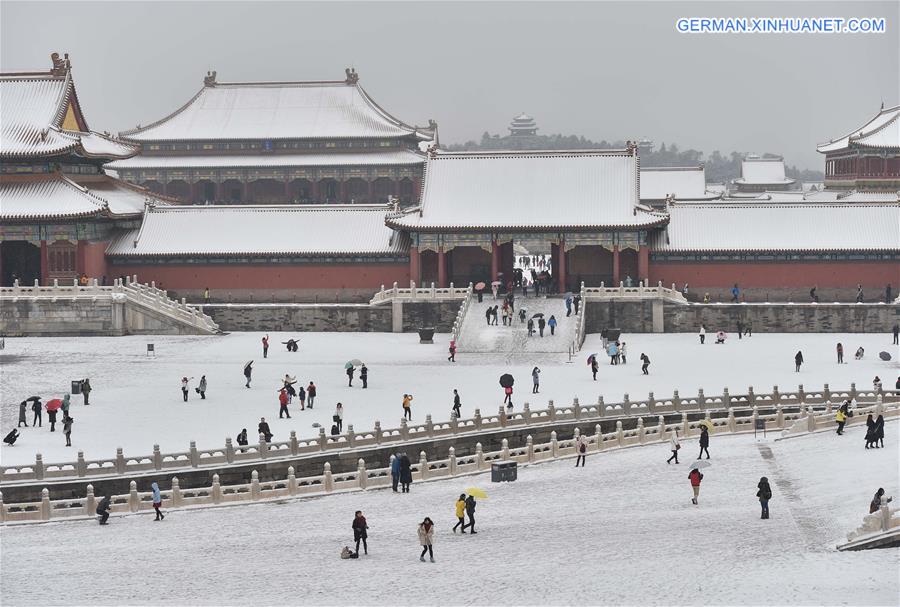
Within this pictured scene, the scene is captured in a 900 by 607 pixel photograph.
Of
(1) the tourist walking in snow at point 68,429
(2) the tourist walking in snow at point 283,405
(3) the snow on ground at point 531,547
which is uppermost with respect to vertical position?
(2) the tourist walking in snow at point 283,405

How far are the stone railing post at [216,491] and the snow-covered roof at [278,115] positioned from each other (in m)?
70.2

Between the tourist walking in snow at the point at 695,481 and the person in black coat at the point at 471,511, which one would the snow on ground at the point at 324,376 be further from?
the tourist walking in snow at the point at 695,481

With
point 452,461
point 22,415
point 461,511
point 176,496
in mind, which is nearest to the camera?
point 461,511

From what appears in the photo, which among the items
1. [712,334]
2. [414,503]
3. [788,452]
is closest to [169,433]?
[414,503]

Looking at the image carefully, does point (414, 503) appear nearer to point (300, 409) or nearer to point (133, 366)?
point (300, 409)

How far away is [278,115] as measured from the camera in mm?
113500

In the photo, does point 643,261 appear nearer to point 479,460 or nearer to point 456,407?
point 456,407

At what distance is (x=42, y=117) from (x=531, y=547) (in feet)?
168

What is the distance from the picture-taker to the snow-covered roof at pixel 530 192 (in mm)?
75625

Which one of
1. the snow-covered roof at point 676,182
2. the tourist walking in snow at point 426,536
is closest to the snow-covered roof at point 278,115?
the snow-covered roof at point 676,182

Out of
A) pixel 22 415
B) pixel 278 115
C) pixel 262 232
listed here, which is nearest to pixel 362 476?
pixel 22 415

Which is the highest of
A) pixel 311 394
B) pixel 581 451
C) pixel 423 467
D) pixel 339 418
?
pixel 311 394

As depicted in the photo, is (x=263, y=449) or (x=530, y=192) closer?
(x=263, y=449)

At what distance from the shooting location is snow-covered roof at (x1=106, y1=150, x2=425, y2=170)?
4306 inches
